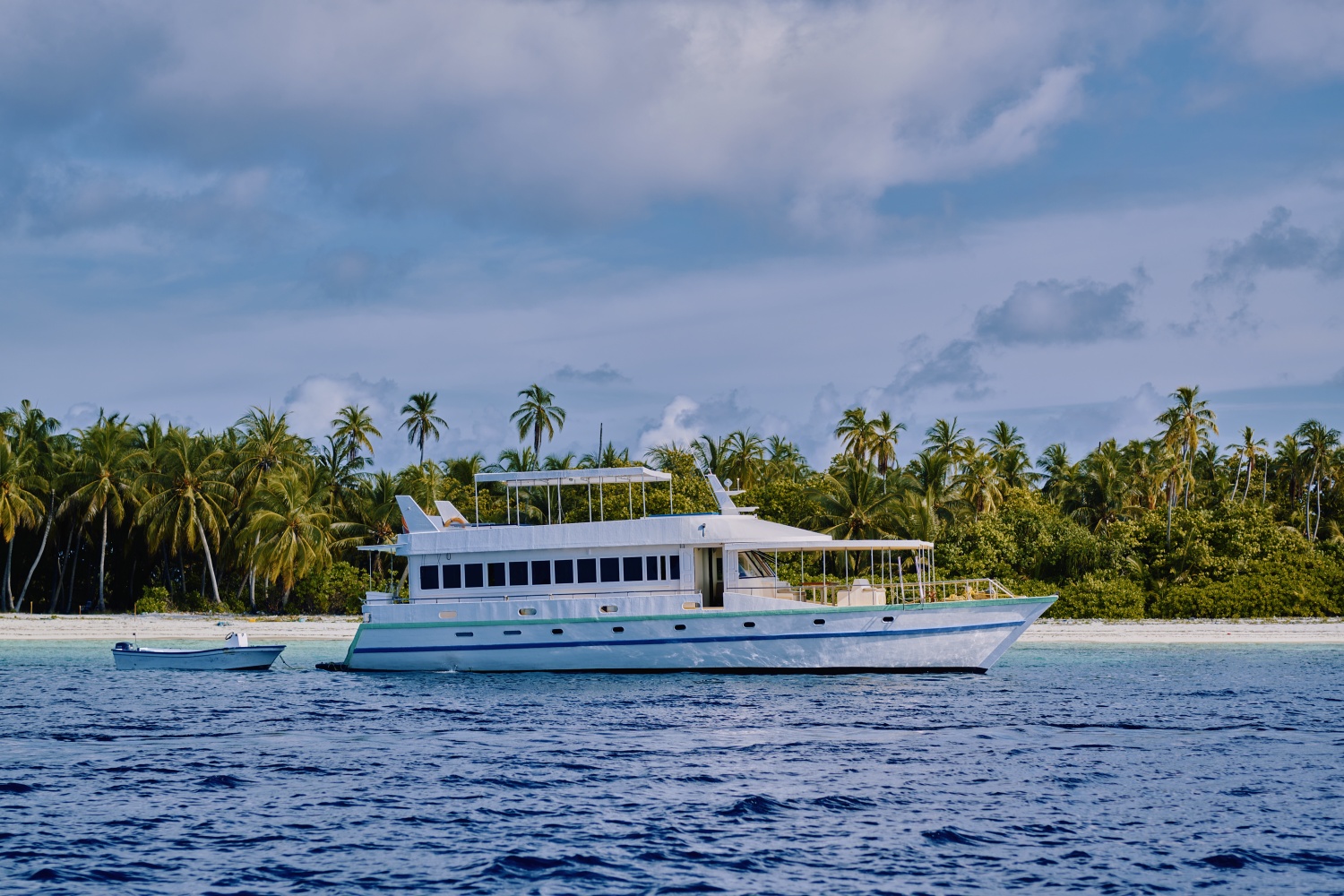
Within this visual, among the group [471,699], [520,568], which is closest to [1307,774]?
[471,699]

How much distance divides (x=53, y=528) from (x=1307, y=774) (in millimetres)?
53537

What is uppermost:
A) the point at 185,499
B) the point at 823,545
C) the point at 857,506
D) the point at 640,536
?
the point at 185,499

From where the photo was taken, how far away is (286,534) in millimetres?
48594

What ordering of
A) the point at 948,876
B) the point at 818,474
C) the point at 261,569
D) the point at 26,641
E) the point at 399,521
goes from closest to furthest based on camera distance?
1. the point at 948,876
2. the point at 26,641
3. the point at 261,569
4. the point at 399,521
5. the point at 818,474

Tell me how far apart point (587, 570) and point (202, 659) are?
425 inches

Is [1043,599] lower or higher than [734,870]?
higher

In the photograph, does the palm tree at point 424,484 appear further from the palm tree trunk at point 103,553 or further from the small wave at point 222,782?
the small wave at point 222,782

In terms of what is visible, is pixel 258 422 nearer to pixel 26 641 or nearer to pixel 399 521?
pixel 399 521

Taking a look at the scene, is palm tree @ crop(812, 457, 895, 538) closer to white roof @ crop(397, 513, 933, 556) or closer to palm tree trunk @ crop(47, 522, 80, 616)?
white roof @ crop(397, 513, 933, 556)

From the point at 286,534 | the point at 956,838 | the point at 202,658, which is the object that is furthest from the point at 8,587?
the point at 956,838

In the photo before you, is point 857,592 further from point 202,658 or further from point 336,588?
point 336,588

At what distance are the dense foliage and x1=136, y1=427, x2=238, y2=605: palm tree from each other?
12 cm

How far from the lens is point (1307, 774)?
15555mm

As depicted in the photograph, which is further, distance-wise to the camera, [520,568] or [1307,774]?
[520,568]
